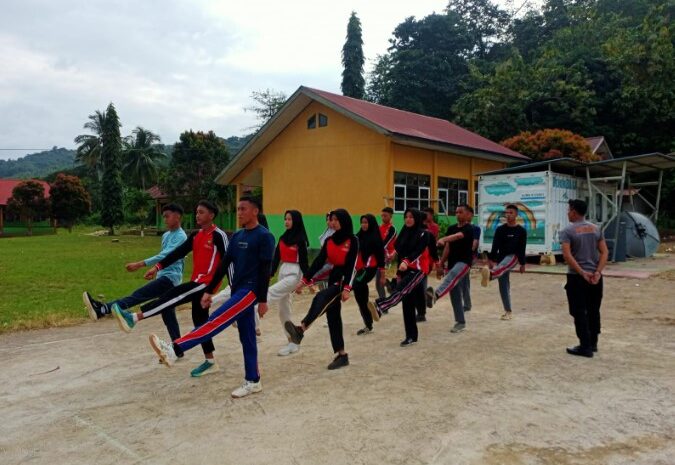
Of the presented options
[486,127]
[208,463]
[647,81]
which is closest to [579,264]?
[208,463]

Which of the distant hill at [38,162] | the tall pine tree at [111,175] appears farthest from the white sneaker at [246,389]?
the distant hill at [38,162]

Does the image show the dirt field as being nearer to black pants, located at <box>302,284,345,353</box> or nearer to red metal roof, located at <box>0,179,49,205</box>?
black pants, located at <box>302,284,345,353</box>

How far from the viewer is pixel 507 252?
26.7 ft

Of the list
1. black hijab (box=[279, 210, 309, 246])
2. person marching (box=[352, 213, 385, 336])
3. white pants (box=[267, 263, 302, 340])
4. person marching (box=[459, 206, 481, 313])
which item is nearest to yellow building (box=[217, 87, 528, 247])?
person marching (box=[459, 206, 481, 313])

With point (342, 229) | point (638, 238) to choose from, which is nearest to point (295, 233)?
point (342, 229)

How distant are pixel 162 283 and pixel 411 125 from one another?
1632 cm

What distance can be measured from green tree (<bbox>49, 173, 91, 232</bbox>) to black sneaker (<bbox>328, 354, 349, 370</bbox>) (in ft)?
135

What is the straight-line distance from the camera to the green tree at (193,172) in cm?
3269

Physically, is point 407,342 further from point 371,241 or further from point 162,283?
point 162,283

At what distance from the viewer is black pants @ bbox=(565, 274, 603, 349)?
609 cm

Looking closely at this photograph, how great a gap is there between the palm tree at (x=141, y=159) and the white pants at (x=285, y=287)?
1871 inches

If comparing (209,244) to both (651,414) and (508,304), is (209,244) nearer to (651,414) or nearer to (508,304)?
(651,414)

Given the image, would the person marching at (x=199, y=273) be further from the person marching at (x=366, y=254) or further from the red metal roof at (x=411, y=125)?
the red metal roof at (x=411, y=125)

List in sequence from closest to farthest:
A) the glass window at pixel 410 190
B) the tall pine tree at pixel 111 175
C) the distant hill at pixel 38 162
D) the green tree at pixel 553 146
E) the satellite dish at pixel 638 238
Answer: the satellite dish at pixel 638 238
the glass window at pixel 410 190
the green tree at pixel 553 146
the tall pine tree at pixel 111 175
the distant hill at pixel 38 162
